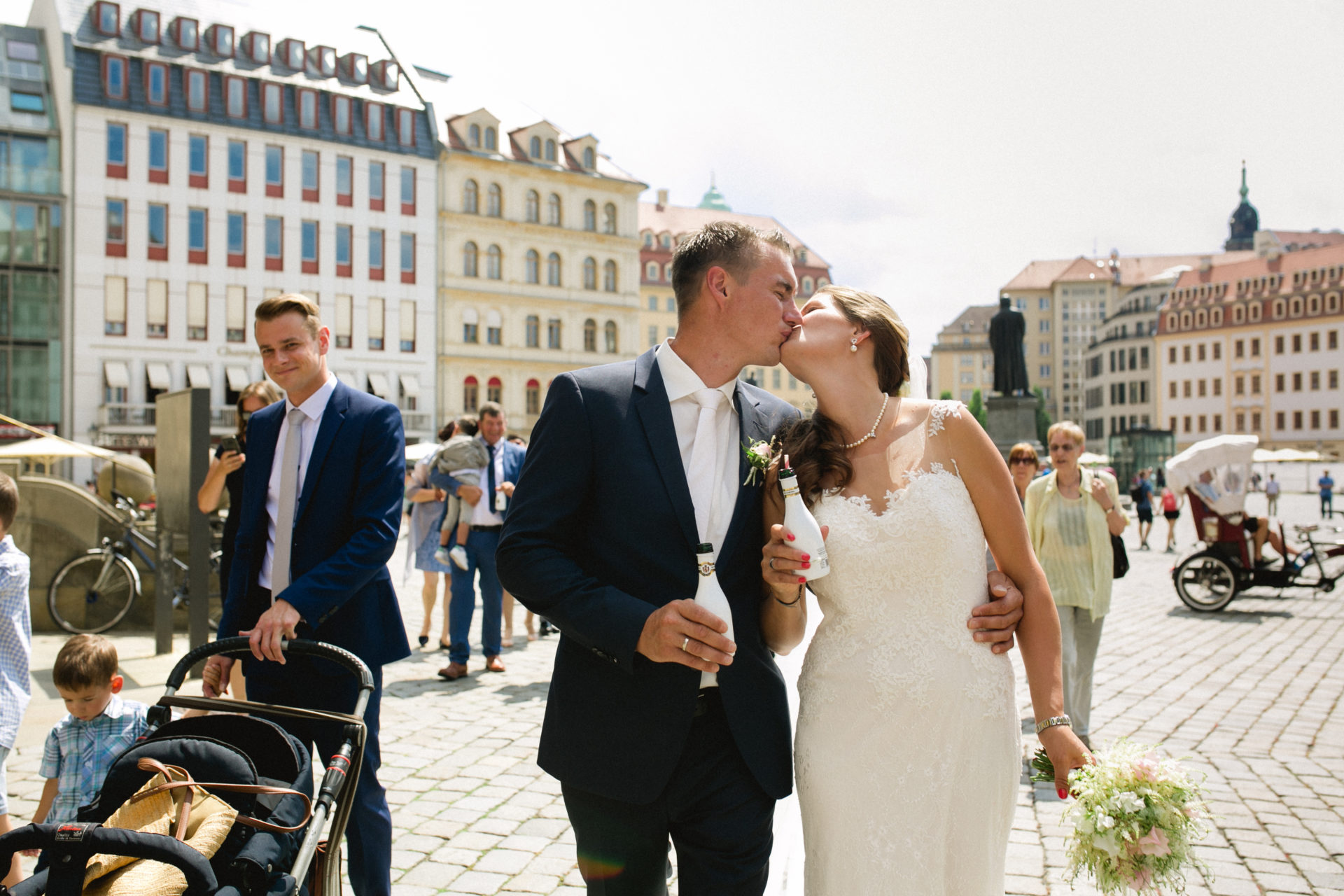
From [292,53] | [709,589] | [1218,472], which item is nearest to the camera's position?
[709,589]

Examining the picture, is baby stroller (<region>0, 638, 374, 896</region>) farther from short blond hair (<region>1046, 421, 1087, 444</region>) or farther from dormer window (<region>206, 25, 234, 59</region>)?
dormer window (<region>206, 25, 234, 59</region>)

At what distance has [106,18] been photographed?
145 feet

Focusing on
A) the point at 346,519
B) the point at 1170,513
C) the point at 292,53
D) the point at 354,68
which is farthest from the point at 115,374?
the point at 346,519

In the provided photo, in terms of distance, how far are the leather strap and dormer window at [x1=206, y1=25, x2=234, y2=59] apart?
52182 millimetres

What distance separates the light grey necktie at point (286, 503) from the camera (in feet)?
11.8

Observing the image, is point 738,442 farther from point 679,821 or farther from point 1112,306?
point 1112,306

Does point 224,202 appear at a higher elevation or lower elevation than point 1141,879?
higher

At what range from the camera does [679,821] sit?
252cm

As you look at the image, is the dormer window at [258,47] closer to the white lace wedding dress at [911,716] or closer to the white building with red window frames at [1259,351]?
the white lace wedding dress at [911,716]

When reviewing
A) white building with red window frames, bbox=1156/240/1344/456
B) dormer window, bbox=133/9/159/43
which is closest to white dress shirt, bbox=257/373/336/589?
dormer window, bbox=133/9/159/43

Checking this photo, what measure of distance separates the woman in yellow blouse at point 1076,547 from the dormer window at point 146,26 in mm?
49206

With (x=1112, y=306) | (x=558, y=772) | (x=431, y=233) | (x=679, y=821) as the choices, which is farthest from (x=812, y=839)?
(x=1112, y=306)

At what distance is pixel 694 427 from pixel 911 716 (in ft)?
3.24

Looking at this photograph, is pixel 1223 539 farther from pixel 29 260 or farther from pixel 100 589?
pixel 29 260
